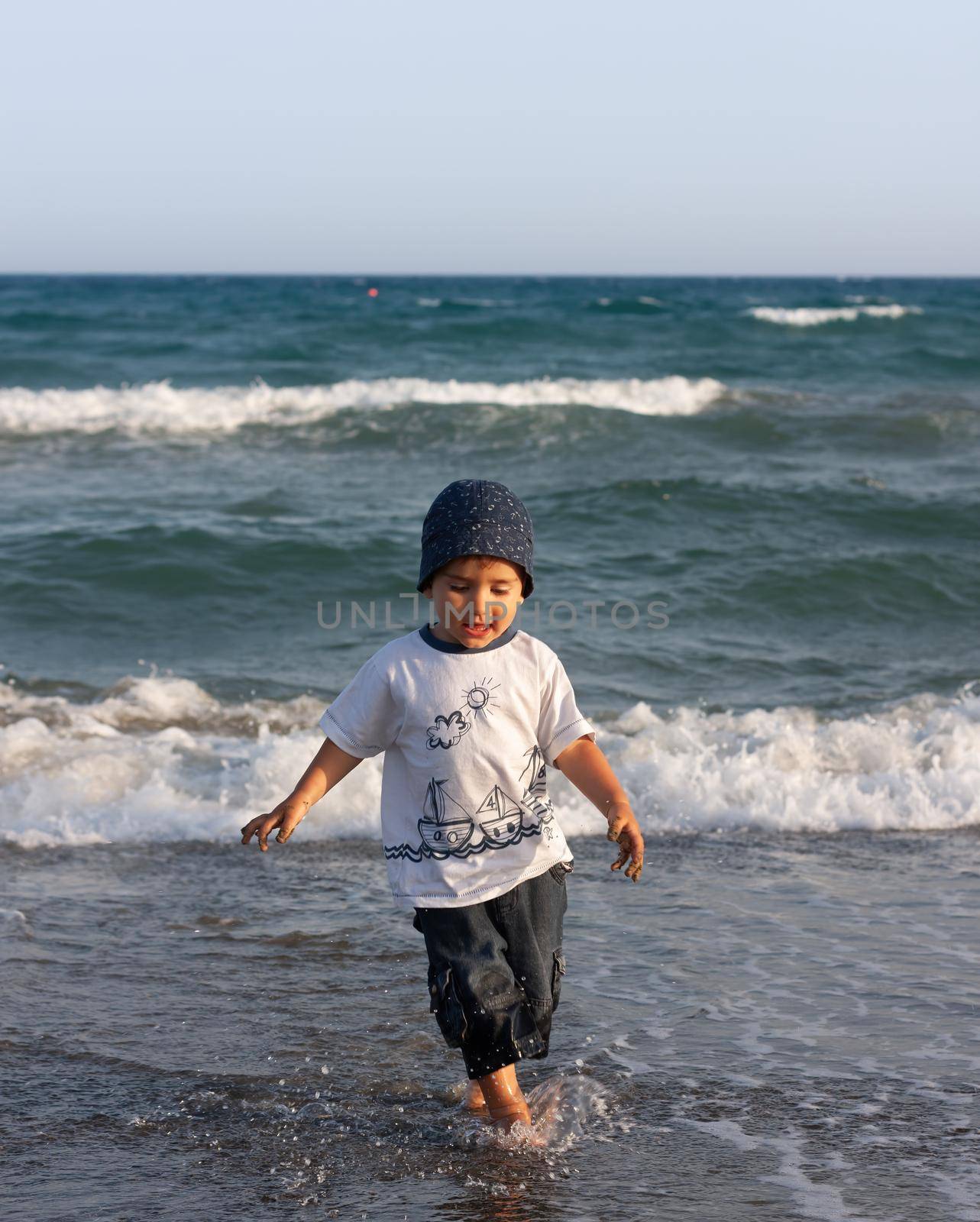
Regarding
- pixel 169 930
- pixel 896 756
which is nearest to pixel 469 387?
pixel 896 756

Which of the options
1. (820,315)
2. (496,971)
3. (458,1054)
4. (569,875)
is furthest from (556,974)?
(820,315)

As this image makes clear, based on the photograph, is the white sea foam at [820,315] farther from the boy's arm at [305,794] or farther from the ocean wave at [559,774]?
the boy's arm at [305,794]

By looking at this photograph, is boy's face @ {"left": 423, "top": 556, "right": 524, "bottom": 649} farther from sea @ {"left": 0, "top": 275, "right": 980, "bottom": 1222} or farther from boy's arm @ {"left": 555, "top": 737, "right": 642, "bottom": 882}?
sea @ {"left": 0, "top": 275, "right": 980, "bottom": 1222}

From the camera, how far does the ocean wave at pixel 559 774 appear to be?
5.30m

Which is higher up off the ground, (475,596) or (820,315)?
(820,315)

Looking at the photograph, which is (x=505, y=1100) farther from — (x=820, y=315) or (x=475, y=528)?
(x=820, y=315)

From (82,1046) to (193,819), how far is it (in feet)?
6.48

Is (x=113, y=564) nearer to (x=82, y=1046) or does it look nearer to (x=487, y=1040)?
(x=82, y=1046)

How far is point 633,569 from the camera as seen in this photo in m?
10.6

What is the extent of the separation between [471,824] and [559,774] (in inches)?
116

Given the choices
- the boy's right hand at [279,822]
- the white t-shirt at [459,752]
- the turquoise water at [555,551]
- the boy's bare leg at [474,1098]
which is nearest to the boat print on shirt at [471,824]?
the white t-shirt at [459,752]

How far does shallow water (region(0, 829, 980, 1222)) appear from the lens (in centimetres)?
268

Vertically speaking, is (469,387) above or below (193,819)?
above

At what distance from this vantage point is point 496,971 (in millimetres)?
2826
